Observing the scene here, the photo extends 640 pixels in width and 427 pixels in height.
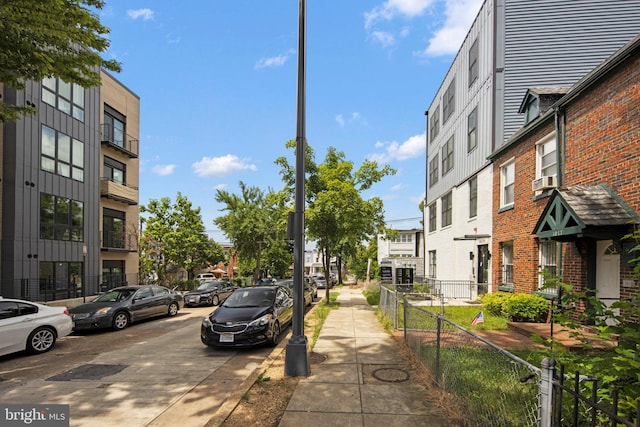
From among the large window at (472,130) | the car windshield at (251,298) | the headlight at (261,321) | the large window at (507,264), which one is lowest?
the headlight at (261,321)

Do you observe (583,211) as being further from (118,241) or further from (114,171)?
(114,171)

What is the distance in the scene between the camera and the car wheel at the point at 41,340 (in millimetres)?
8391

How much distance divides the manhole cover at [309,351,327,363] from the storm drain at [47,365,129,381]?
3655 mm

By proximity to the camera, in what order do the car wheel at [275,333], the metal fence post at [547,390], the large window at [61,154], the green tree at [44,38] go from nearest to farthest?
the metal fence post at [547,390] → the green tree at [44,38] → the car wheel at [275,333] → the large window at [61,154]

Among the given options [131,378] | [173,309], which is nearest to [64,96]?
[173,309]

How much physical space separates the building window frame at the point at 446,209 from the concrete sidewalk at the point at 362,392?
528 inches

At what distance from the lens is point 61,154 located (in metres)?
18.8

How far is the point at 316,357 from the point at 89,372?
428 cm

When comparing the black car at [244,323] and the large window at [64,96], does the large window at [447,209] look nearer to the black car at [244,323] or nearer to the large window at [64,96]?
the black car at [244,323]

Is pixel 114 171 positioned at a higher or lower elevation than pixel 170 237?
higher

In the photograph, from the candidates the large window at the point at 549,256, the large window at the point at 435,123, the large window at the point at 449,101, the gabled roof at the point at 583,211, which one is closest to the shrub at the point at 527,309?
the large window at the point at 549,256

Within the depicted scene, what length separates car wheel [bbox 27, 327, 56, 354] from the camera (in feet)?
27.5

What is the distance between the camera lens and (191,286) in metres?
31.4

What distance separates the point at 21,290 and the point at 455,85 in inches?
922
